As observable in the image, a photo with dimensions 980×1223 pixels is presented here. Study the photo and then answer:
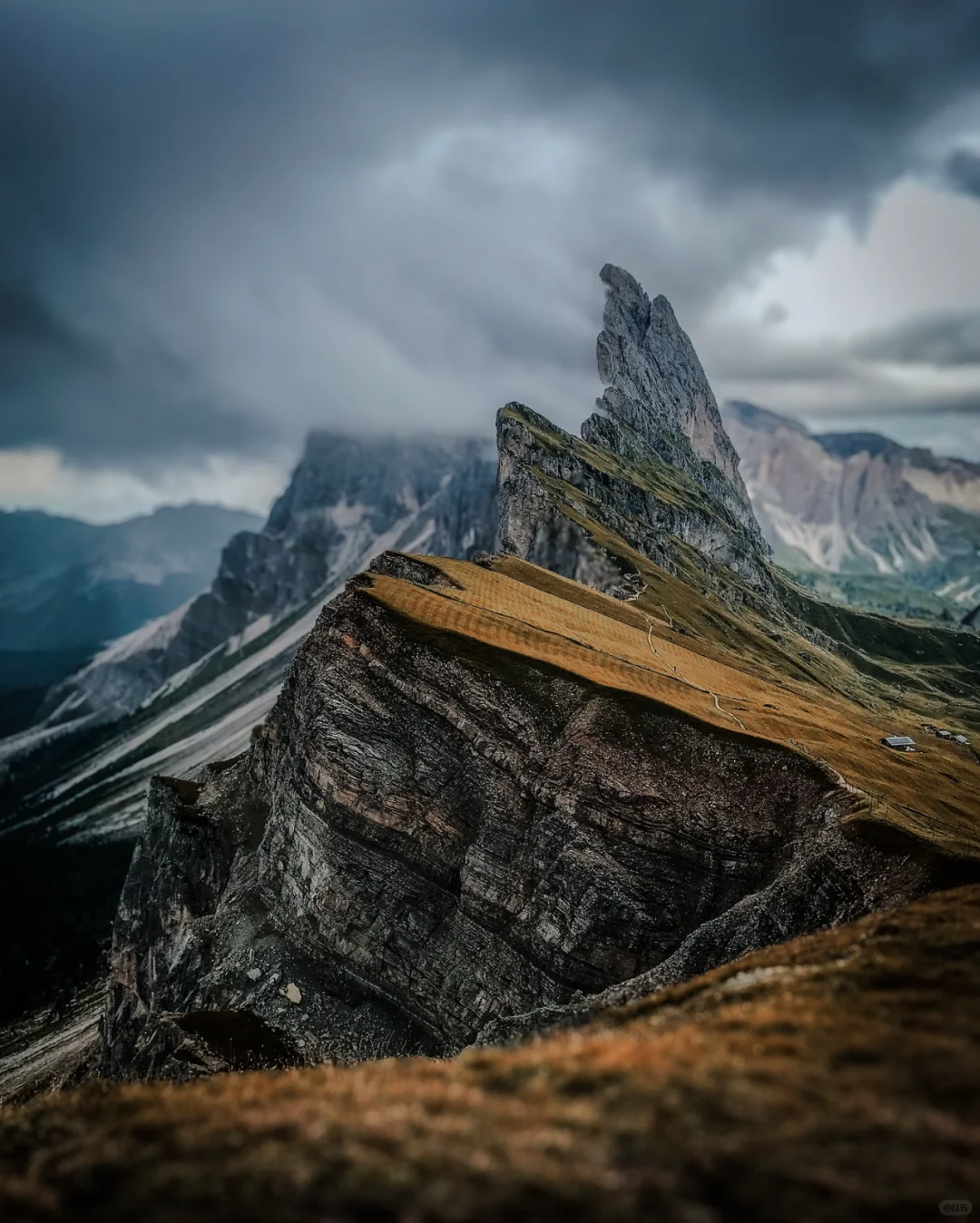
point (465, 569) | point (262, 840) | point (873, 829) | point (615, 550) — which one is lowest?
point (262, 840)

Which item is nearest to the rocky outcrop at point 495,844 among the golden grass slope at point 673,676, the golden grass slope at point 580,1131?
the golden grass slope at point 673,676

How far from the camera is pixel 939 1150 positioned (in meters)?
11.0

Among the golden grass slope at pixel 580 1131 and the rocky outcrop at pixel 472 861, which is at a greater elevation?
the golden grass slope at pixel 580 1131

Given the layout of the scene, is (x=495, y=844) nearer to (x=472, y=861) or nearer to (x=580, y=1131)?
(x=472, y=861)

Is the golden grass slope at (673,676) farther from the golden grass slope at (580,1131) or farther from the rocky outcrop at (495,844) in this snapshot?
the golden grass slope at (580,1131)

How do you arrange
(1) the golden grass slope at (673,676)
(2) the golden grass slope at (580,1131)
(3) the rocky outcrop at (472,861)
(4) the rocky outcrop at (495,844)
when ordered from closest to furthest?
(2) the golden grass slope at (580,1131), (4) the rocky outcrop at (495,844), (3) the rocky outcrop at (472,861), (1) the golden grass slope at (673,676)

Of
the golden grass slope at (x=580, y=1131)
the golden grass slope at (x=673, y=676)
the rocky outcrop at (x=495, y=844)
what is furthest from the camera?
the golden grass slope at (x=673, y=676)

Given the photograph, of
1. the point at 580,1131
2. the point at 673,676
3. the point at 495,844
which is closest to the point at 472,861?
the point at 495,844

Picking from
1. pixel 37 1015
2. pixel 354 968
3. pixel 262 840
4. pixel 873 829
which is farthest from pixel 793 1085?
pixel 37 1015

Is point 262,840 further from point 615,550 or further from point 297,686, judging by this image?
point 615,550

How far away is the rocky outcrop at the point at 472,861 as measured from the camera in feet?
163

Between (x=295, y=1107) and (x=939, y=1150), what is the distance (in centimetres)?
1122

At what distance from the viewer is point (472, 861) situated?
57156 millimetres

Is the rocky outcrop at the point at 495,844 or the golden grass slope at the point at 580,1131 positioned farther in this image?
the rocky outcrop at the point at 495,844
